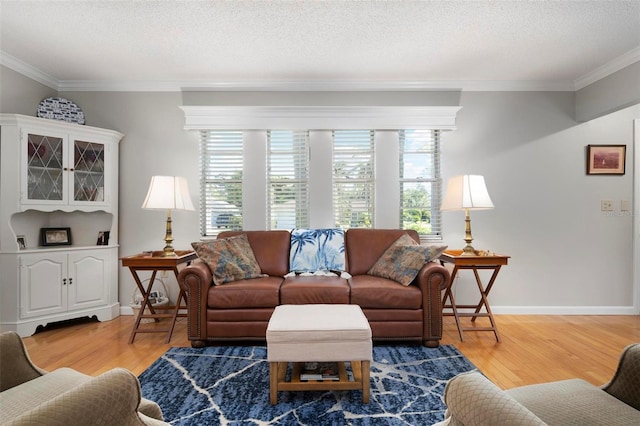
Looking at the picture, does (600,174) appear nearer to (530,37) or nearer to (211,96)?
(530,37)

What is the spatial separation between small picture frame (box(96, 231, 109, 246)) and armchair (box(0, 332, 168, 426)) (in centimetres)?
252

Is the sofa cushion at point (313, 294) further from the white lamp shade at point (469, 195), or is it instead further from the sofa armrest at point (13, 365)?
the sofa armrest at point (13, 365)

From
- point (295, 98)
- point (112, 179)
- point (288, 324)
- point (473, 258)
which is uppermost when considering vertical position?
point (295, 98)

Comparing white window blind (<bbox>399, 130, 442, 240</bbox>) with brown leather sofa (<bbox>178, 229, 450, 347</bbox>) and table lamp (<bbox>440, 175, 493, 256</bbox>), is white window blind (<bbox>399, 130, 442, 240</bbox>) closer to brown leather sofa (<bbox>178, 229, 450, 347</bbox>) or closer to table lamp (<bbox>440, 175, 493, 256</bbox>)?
table lamp (<bbox>440, 175, 493, 256</bbox>)

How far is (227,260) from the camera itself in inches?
115

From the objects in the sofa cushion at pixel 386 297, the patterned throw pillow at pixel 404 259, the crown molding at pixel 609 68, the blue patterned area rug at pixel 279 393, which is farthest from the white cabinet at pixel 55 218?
the crown molding at pixel 609 68

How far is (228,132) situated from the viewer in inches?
147

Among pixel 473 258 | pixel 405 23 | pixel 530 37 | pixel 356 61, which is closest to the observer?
pixel 405 23

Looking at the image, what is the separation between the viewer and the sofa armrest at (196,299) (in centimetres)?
269

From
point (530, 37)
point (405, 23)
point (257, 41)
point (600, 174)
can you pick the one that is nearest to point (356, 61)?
point (405, 23)

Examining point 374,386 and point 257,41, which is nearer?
point 374,386

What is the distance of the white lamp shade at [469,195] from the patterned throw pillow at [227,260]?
2.02 m

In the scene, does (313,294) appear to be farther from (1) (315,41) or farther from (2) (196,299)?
(1) (315,41)

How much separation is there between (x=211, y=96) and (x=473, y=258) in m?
3.22
